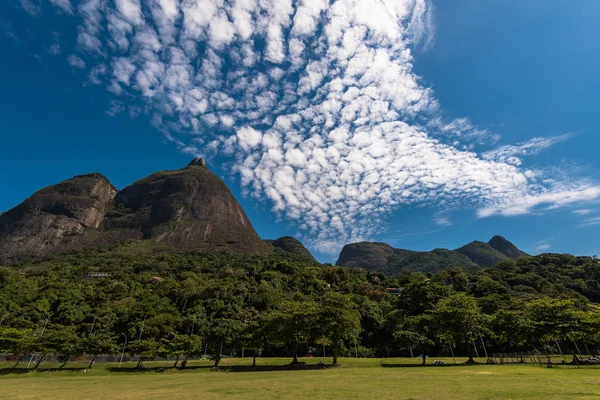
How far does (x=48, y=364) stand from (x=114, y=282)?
158 feet

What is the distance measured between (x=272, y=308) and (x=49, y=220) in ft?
530

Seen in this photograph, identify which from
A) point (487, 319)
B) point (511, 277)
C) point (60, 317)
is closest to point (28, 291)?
point (60, 317)

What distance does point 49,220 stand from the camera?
555ft

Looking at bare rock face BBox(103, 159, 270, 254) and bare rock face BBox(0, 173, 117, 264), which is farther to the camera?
bare rock face BBox(103, 159, 270, 254)

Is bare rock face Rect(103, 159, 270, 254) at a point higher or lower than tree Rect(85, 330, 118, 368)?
higher

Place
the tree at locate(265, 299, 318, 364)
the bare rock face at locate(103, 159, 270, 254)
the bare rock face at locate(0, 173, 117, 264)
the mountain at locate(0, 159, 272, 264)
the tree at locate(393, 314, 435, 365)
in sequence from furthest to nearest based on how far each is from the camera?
1. the bare rock face at locate(103, 159, 270, 254)
2. the mountain at locate(0, 159, 272, 264)
3. the bare rock face at locate(0, 173, 117, 264)
4. the tree at locate(393, 314, 435, 365)
5. the tree at locate(265, 299, 318, 364)

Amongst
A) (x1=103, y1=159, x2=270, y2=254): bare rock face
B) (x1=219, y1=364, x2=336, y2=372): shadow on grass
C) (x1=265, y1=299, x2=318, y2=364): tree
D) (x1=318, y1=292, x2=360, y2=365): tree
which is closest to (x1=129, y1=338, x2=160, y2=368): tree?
(x1=219, y1=364, x2=336, y2=372): shadow on grass

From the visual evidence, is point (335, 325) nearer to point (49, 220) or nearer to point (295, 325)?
point (295, 325)

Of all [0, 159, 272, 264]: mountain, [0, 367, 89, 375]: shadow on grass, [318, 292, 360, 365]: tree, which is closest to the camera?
[318, 292, 360, 365]: tree

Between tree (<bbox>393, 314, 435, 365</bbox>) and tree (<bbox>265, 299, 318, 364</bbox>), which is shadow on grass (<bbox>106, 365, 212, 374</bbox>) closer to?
tree (<bbox>265, 299, 318, 364</bbox>)

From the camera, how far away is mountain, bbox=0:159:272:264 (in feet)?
528

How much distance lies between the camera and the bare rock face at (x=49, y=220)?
157 m

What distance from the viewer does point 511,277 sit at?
104m

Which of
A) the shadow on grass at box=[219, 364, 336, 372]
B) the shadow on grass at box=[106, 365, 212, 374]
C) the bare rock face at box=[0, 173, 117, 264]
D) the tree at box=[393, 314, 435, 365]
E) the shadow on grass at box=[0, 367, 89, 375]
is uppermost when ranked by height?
the bare rock face at box=[0, 173, 117, 264]
